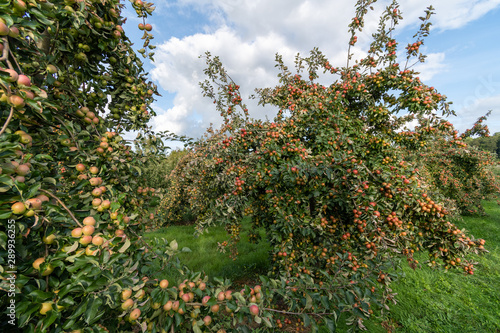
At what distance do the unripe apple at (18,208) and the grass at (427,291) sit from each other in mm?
3248

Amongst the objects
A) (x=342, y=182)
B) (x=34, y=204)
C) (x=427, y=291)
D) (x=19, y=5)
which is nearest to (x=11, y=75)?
(x=19, y=5)

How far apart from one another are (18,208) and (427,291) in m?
7.29

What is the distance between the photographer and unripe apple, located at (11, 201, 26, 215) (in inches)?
35.0

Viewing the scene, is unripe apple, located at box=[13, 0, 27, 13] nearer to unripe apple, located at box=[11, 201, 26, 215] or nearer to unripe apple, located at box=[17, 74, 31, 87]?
unripe apple, located at box=[17, 74, 31, 87]

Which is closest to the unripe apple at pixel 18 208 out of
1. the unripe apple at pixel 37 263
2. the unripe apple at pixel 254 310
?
the unripe apple at pixel 37 263

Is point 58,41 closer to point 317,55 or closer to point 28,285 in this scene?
point 28,285

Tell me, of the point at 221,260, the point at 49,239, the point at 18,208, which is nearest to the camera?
the point at 18,208

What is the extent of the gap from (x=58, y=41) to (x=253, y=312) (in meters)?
2.21

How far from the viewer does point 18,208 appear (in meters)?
0.90

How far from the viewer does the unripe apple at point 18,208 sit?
889 mm

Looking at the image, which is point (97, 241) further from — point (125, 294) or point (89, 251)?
point (125, 294)

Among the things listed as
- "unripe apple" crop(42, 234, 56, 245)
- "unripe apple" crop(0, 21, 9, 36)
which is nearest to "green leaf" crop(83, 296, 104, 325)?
"unripe apple" crop(42, 234, 56, 245)

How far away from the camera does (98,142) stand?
5.19 feet

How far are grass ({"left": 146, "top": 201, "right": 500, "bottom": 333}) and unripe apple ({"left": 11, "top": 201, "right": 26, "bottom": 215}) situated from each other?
10.7 ft
